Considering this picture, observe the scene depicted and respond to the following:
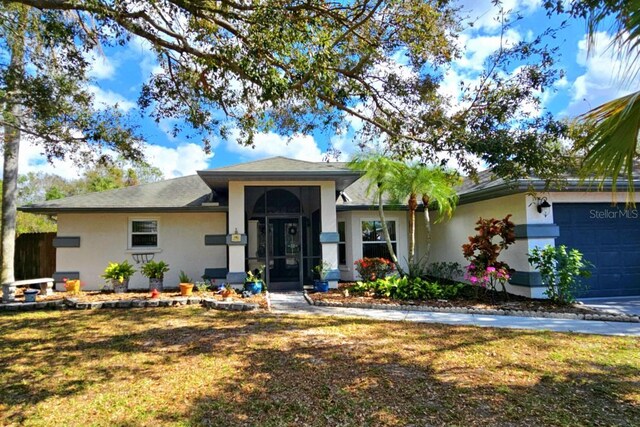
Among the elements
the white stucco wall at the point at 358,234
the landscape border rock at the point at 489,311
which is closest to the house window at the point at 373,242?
the white stucco wall at the point at 358,234

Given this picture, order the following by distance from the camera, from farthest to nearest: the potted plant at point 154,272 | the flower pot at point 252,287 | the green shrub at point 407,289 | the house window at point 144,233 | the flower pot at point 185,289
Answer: the house window at point 144,233 < the potted plant at point 154,272 < the flower pot at point 252,287 < the flower pot at point 185,289 < the green shrub at point 407,289

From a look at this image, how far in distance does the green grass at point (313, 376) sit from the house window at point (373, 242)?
6.54m

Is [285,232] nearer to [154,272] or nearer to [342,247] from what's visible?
[342,247]

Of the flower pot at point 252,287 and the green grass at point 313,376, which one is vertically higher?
the flower pot at point 252,287

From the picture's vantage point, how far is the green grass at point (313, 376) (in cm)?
382

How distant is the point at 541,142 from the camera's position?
19.5 ft

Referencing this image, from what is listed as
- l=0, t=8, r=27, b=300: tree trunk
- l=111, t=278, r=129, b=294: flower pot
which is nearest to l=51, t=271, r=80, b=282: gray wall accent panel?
l=0, t=8, r=27, b=300: tree trunk

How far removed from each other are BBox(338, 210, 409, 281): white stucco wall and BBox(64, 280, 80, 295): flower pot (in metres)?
8.44

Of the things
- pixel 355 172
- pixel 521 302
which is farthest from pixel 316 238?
pixel 521 302

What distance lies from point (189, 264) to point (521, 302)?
994 cm

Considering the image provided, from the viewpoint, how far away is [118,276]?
11.4 m

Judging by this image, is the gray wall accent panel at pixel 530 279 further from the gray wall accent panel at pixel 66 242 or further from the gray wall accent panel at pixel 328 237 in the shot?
the gray wall accent panel at pixel 66 242

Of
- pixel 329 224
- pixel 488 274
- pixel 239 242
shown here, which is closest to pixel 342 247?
pixel 329 224

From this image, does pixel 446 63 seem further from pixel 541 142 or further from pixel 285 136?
pixel 285 136
